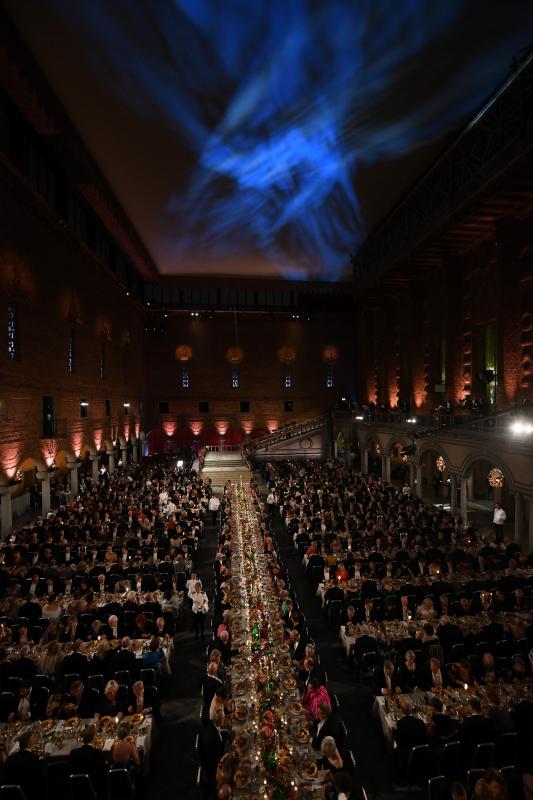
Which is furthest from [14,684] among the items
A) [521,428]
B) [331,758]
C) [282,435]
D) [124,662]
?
[282,435]

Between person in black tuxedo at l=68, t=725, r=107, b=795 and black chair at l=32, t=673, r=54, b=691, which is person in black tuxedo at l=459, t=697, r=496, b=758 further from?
black chair at l=32, t=673, r=54, b=691

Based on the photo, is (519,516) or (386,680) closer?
(386,680)

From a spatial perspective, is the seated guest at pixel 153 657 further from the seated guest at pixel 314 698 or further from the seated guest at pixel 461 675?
the seated guest at pixel 461 675

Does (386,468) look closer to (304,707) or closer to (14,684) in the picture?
(304,707)

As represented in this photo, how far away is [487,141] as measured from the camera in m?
18.4

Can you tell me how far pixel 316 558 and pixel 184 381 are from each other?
31391mm

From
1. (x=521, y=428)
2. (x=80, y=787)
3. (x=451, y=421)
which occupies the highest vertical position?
Result: (x=451, y=421)

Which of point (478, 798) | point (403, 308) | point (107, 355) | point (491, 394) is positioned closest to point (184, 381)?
point (107, 355)

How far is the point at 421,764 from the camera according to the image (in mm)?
6102

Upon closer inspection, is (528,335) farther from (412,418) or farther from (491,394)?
(412,418)

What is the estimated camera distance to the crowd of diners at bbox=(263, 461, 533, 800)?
619 cm

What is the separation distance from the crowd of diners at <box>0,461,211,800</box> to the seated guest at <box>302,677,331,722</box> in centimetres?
235

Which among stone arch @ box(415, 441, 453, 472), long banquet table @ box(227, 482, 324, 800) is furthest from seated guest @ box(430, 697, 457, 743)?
stone arch @ box(415, 441, 453, 472)

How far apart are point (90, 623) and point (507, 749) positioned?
25.4 ft
